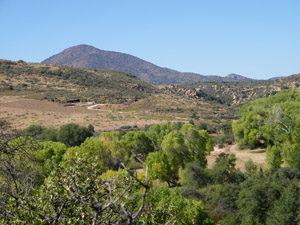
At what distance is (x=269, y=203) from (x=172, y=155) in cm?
1086

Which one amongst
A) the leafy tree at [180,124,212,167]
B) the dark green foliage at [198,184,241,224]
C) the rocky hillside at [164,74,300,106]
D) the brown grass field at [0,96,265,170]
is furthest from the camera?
the rocky hillside at [164,74,300,106]

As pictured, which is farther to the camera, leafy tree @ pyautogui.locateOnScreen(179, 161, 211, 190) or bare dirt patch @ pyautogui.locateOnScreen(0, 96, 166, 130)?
bare dirt patch @ pyautogui.locateOnScreen(0, 96, 166, 130)

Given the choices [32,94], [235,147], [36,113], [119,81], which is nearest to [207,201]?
[235,147]

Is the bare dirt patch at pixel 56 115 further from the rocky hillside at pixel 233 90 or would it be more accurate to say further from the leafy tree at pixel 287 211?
the rocky hillside at pixel 233 90

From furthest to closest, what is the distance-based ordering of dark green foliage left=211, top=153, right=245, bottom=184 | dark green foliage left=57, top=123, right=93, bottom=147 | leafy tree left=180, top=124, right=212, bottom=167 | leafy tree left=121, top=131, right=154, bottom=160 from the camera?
dark green foliage left=57, top=123, right=93, bottom=147 → leafy tree left=121, top=131, right=154, bottom=160 → leafy tree left=180, top=124, right=212, bottom=167 → dark green foliage left=211, top=153, right=245, bottom=184

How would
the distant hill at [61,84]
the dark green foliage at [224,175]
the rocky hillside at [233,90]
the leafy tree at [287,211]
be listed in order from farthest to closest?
the rocky hillside at [233,90], the distant hill at [61,84], the dark green foliage at [224,175], the leafy tree at [287,211]

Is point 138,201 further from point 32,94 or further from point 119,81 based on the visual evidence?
point 119,81

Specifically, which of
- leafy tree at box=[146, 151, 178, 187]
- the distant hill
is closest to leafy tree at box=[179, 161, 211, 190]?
leafy tree at box=[146, 151, 178, 187]

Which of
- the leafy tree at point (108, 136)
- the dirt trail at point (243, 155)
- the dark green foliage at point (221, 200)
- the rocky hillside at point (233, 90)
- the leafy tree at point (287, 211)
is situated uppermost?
the rocky hillside at point (233, 90)

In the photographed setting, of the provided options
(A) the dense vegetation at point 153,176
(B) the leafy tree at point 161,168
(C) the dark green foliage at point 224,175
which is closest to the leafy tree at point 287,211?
(A) the dense vegetation at point 153,176

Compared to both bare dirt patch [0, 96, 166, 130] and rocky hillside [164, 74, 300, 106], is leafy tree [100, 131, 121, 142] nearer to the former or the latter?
bare dirt patch [0, 96, 166, 130]

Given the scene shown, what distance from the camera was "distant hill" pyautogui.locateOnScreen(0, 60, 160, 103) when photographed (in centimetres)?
7675

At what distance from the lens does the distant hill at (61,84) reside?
76.8 metres

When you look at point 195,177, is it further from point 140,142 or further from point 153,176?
point 140,142
